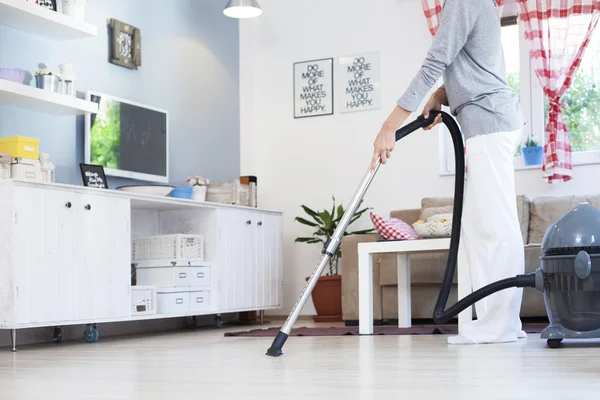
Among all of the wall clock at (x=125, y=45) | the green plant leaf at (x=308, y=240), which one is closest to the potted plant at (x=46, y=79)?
the wall clock at (x=125, y=45)

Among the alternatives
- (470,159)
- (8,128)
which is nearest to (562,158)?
(470,159)

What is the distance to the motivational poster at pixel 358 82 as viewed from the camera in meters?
6.40

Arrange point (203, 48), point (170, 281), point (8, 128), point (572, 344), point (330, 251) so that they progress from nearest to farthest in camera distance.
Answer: point (330, 251) → point (572, 344) → point (8, 128) → point (170, 281) → point (203, 48)

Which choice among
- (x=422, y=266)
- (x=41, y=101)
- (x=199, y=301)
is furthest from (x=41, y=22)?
(x=422, y=266)

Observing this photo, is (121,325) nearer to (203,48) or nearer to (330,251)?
(203,48)

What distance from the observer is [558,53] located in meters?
5.66

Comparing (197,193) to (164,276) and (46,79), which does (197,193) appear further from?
(46,79)

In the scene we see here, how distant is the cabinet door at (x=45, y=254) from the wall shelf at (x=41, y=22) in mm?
941

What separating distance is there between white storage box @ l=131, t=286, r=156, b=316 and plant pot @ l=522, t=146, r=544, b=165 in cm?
269

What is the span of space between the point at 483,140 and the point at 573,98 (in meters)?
3.01

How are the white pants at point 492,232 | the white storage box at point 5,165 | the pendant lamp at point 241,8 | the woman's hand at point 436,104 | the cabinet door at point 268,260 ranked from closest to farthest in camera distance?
the white pants at point 492,232
the woman's hand at point 436,104
the white storage box at point 5,165
the cabinet door at point 268,260
the pendant lamp at point 241,8

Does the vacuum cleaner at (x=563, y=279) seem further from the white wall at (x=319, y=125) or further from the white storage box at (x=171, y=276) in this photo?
the white wall at (x=319, y=125)

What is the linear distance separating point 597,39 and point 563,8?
0.35 m

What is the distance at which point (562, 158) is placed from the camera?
5.57 m
